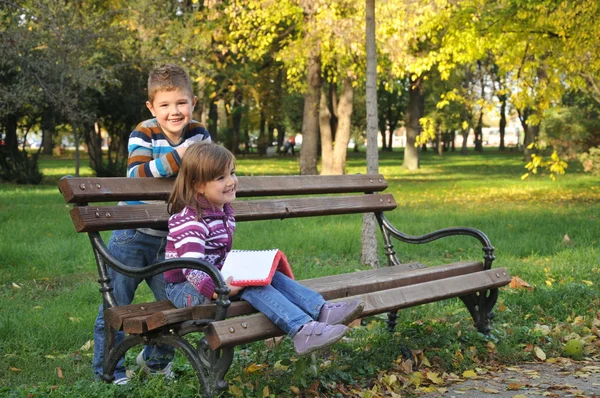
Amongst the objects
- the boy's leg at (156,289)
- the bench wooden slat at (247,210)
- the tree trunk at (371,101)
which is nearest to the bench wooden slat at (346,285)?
the bench wooden slat at (247,210)

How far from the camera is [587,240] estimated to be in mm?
10391

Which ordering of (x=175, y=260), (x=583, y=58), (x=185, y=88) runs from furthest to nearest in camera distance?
(x=583, y=58) < (x=185, y=88) < (x=175, y=260)

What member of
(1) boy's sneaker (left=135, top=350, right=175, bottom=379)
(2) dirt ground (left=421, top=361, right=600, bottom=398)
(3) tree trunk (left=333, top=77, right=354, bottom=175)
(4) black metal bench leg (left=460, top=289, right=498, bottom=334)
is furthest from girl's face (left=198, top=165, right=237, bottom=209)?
(3) tree trunk (left=333, top=77, right=354, bottom=175)

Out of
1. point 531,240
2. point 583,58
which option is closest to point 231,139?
point 583,58

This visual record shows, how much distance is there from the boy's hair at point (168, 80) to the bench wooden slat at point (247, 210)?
0.60 metres

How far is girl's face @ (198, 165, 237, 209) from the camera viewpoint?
4.02 meters

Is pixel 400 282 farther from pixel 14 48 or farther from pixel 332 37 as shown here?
pixel 332 37

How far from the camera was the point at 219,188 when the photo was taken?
402 cm

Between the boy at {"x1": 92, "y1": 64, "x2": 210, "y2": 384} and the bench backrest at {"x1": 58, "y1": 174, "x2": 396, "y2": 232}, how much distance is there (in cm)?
13

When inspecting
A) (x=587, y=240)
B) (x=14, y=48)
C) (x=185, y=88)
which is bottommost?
(x=587, y=240)

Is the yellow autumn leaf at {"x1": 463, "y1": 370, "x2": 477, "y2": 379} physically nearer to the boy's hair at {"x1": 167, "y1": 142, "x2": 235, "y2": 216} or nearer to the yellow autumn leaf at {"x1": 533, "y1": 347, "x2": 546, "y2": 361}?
A: the yellow autumn leaf at {"x1": 533, "y1": 347, "x2": 546, "y2": 361}

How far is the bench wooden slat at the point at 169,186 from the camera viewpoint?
4.13 metres

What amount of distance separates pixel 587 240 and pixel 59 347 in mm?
7112

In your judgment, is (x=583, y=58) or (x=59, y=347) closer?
(x=59, y=347)
